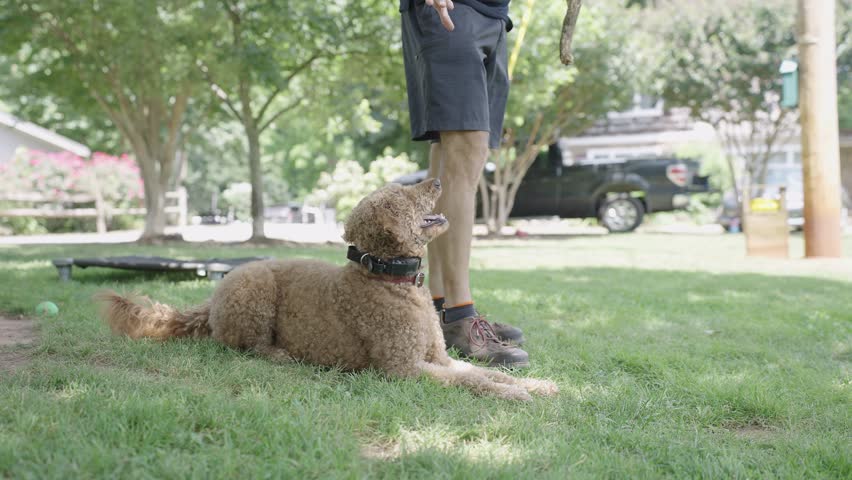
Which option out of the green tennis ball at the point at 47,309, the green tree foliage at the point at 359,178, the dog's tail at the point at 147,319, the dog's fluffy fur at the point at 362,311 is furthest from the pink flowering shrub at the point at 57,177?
the dog's fluffy fur at the point at 362,311

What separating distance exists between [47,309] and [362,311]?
2.48m

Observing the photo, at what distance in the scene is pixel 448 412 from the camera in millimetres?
2316

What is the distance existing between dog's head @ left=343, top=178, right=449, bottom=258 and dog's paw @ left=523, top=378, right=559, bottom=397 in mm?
650

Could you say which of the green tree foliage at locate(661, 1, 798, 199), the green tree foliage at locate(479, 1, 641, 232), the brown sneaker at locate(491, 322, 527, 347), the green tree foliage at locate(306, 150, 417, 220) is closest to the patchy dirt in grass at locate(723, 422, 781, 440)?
the brown sneaker at locate(491, 322, 527, 347)

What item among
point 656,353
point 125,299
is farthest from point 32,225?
point 656,353

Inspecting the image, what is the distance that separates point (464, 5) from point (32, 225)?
1931cm

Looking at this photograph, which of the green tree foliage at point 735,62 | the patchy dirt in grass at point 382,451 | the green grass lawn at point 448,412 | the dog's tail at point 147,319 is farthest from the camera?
the green tree foliage at point 735,62

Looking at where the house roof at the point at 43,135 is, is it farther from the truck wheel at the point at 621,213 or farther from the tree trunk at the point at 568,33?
the tree trunk at the point at 568,33

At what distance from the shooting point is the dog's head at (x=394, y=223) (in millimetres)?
2635

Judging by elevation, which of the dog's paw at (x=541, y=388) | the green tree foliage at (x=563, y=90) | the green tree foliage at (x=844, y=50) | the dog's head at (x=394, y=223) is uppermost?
the green tree foliage at (x=844, y=50)

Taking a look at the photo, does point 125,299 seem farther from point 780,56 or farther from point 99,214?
point 780,56

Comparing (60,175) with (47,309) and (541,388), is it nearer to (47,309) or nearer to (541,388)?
(47,309)

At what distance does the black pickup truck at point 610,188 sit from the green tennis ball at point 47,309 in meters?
12.5

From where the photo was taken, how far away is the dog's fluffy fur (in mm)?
2660
